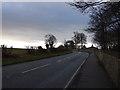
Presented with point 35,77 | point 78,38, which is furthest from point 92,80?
point 78,38

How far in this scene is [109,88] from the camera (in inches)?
441

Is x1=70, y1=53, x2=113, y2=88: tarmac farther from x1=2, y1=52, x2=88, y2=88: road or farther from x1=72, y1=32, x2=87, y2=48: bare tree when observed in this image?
x1=72, y1=32, x2=87, y2=48: bare tree

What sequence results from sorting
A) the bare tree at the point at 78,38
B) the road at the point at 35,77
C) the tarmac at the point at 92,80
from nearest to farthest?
1. the road at the point at 35,77
2. the tarmac at the point at 92,80
3. the bare tree at the point at 78,38

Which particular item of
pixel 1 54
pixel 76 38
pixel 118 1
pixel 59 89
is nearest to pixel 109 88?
pixel 59 89

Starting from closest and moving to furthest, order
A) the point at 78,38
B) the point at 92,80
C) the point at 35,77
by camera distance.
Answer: the point at 92,80, the point at 35,77, the point at 78,38

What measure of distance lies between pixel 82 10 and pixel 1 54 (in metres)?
21.7

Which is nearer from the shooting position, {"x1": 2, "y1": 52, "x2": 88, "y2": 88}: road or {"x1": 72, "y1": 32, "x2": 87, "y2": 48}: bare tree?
{"x1": 2, "y1": 52, "x2": 88, "y2": 88}: road

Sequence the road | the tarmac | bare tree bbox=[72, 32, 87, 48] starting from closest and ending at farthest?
the road < the tarmac < bare tree bbox=[72, 32, 87, 48]

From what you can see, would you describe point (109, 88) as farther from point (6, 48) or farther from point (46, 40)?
point (46, 40)

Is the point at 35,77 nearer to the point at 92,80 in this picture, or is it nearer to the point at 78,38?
the point at 92,80

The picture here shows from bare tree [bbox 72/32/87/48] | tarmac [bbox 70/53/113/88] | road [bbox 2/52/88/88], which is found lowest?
tarmac [bbox 70/53/113/88]

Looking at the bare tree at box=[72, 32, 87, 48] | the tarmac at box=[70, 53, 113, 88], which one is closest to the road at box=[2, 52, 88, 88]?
A: the tarmac at box=[70, 53, 113, 88]

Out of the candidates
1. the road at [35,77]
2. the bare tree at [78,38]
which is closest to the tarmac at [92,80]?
the road at [35,77]

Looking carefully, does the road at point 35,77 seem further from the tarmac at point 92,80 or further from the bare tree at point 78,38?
the bare tree at point 78,38
